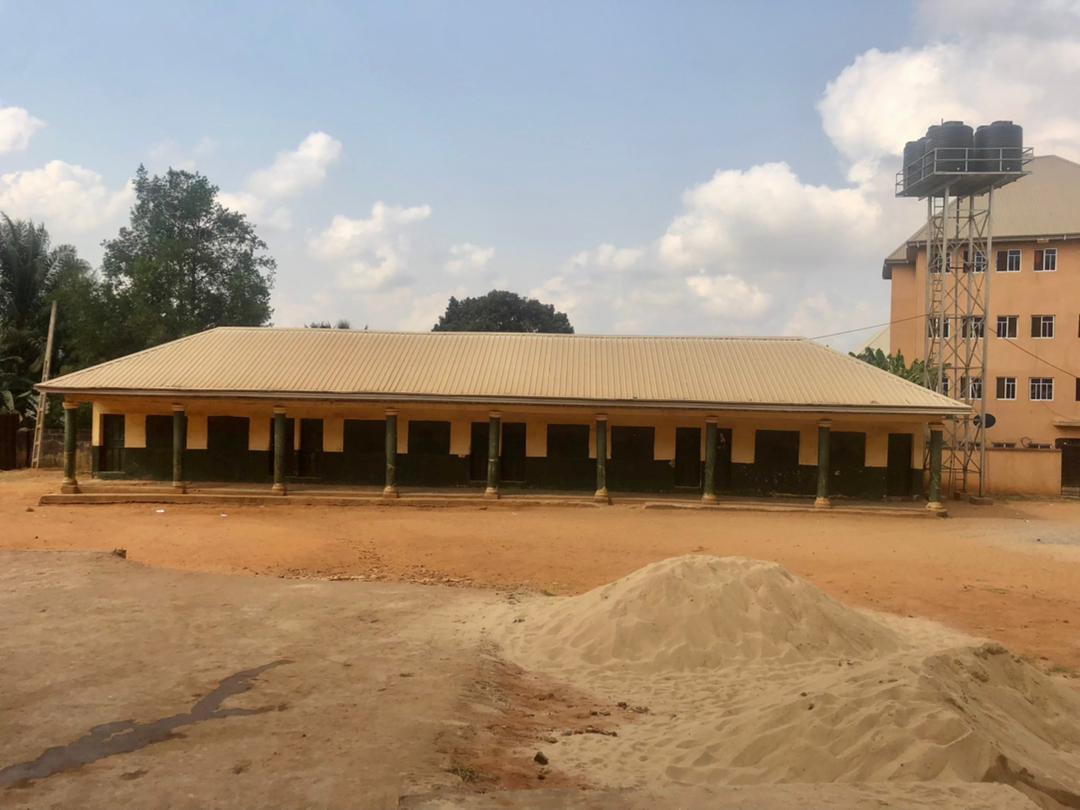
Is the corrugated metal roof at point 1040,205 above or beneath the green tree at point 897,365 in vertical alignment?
above

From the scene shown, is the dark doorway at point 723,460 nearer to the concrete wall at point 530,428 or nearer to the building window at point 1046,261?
the concrete wall at point 530,428

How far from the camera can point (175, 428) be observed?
1945 centimetres

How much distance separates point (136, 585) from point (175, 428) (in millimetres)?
11076

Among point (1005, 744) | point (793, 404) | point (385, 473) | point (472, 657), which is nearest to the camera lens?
point (1005, 744)

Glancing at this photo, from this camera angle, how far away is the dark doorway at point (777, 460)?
800 inches

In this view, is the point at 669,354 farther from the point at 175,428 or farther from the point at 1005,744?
the point at 1005,744

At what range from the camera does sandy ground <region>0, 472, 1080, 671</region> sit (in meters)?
10.4

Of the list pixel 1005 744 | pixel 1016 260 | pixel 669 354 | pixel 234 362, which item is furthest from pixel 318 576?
pixel 1016 260

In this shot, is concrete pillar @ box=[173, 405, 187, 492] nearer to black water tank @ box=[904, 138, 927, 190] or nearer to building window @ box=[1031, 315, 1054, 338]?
black water tank @ box=[904, 138, 927, 190]

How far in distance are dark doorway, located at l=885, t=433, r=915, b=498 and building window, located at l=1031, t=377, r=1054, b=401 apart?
1391cm

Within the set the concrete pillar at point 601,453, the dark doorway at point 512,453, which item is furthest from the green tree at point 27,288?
the concrete pillar at point 601,453

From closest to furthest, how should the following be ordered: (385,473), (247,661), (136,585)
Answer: (247,661) → (136,585) → (385,473)

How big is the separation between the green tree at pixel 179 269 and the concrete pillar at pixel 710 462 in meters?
19.8

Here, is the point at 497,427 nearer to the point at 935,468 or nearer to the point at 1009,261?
the point at 935,468
